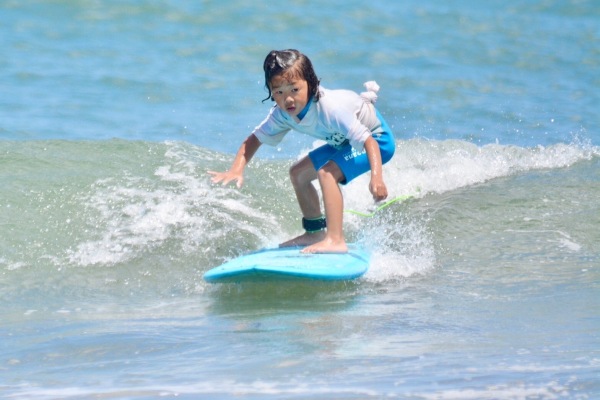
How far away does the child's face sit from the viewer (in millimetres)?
5277

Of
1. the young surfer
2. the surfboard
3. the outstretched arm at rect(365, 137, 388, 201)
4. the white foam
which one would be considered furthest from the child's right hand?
the white foam

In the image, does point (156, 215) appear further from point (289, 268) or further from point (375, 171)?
point (375, 171)

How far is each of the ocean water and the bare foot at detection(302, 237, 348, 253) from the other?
246mm

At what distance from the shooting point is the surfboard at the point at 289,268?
5.04 m

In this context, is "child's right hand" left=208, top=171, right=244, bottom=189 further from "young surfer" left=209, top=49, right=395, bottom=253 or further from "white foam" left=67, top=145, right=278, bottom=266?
"white foam" left=67, top=145, right=278, bottom=266

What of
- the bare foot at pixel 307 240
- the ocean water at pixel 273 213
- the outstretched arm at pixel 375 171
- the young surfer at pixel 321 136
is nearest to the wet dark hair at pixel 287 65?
the young surfer at pixel 321 136

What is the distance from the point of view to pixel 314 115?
550 centimetres

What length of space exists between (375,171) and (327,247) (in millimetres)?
558

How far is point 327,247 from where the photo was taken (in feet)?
18.1

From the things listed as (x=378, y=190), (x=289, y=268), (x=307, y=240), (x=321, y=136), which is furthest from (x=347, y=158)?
(x=289, y=268)

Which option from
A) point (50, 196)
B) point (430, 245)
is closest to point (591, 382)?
point (430, 245)

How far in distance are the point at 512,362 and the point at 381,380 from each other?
569 millimetres

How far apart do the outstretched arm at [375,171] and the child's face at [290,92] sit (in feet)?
1.47

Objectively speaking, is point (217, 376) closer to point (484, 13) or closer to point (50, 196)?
point (50, 196)
